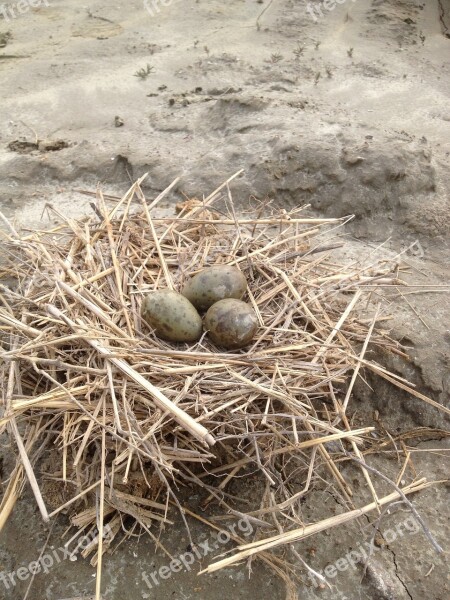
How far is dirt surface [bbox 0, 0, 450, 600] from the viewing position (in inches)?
82.8

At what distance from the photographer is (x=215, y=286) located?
2422 millimetres

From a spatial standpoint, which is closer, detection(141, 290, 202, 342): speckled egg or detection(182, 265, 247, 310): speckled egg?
detection(141, 290, 202, 342): speckled egg

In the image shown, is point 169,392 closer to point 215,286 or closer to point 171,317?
point 171,317

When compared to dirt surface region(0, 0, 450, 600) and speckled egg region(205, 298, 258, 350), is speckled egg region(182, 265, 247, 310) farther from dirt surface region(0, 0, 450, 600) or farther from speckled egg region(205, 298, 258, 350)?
dirt surface region(0, 0, 450, 600)

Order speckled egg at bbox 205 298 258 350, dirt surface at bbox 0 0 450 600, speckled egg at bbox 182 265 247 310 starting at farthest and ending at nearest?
speckled egg at bbox 182 265 247 310 < speckled egg at bbox 205 298 258 350 < dirt surface at bbox 0 0 450 600

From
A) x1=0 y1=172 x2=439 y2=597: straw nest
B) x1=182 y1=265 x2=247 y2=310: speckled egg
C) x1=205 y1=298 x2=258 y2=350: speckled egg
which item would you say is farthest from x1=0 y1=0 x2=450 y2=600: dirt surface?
x1=182 y1=265 x2=247 y2=310: speckled egg

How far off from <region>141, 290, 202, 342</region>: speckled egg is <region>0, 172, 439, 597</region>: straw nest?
0.05m

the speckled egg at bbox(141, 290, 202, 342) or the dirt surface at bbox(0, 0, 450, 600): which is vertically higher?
the speckled egg at bbox(141, 290, 202, 342)

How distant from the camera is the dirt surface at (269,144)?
210 centimetres

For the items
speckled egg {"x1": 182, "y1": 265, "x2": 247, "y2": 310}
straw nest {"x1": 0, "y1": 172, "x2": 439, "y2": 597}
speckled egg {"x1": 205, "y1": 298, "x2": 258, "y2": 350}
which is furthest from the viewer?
speckled egg {"x1": 182, "y1": 265, "x2": 247, "y2": 310}

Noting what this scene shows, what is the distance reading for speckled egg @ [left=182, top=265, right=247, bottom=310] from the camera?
2.42 meters

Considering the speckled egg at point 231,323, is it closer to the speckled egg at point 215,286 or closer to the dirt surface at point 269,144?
the speckled egg at point 215,286

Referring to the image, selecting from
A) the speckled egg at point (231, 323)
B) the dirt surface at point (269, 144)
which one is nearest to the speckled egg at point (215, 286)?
the speckled egg at point (231, 323)

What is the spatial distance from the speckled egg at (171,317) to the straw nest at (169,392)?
5 cm
